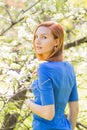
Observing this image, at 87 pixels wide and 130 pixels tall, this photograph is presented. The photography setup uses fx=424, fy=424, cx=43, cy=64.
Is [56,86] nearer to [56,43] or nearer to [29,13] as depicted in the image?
[56,43]

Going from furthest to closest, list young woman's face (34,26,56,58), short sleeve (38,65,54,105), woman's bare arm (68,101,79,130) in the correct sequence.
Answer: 1. woman's bare arm (68,101,79,130)
2. young woman's face (34,26,56,58)
3. short sleeve (38,65,54,105)

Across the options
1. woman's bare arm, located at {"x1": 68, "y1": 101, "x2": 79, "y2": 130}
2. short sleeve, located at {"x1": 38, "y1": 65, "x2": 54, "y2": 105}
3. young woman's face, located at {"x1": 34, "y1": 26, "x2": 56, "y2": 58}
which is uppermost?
young woman's face, located at {"x1": 34, "y1": 26, "x2": 56, "y2": 58}

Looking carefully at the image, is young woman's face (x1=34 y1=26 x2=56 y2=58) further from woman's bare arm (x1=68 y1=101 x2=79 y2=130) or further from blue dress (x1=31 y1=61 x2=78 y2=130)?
woman's bare arm (x1=68 y1=101 x2=79 y2=130)

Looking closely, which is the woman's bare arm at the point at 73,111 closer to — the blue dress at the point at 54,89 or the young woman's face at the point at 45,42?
the blue dress at the point at 54,89

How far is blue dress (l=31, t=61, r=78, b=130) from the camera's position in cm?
261

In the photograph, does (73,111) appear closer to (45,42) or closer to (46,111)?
(46,111)

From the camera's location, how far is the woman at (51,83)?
262cm

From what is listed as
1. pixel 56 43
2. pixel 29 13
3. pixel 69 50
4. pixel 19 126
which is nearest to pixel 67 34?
pixel 69 50

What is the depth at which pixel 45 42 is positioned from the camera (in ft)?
9.17

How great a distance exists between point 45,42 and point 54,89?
33 centimetres

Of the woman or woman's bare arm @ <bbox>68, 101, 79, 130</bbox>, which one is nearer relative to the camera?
the woman

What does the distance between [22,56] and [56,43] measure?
1502mm

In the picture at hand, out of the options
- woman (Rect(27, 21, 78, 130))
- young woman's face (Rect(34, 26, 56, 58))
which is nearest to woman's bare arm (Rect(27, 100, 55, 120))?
woman (Rect(27, 21, 78, 130))

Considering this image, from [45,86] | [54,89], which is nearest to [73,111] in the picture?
[54,89]
